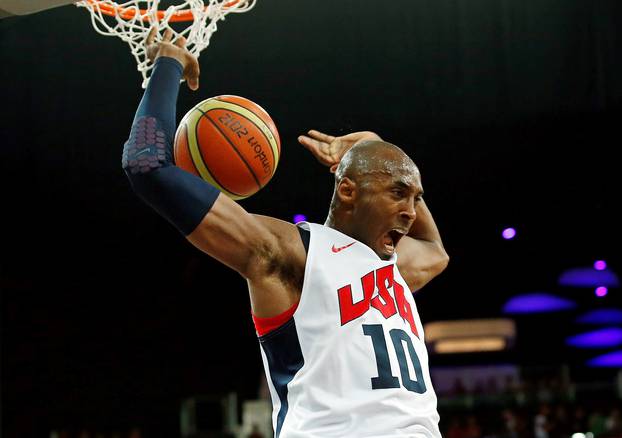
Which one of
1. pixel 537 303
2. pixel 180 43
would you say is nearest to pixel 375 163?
pixel 180 43

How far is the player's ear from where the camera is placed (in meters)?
2.69

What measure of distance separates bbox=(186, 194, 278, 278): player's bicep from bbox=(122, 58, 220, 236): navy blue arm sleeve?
0.03 meters

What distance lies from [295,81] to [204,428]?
6.94 m

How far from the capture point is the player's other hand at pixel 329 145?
3.23 m

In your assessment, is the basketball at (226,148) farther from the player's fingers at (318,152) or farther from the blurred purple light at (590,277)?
the blurred purple light at (590,277)

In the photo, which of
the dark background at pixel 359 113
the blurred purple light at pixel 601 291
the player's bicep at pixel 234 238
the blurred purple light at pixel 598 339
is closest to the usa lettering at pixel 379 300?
the player's bicep at pixel 234 238

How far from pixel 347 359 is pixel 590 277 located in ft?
35.1

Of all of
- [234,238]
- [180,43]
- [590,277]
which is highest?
[590,277]

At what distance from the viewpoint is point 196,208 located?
237cm

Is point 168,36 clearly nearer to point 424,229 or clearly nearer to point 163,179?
point 163,179

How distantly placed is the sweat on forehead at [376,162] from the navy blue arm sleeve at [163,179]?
46 cm

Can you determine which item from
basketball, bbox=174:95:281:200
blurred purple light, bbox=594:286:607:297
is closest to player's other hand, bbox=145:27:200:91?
basketball, bbox=174:95:281:200

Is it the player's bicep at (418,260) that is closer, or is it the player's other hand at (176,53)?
the player's other hand at (176,53)

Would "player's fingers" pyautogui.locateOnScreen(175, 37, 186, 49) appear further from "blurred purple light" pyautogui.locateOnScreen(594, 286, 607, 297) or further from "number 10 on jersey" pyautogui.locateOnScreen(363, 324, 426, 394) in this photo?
"blurred purple light" pyautogui.locateOnScreen(594, 286, 607, 297)
